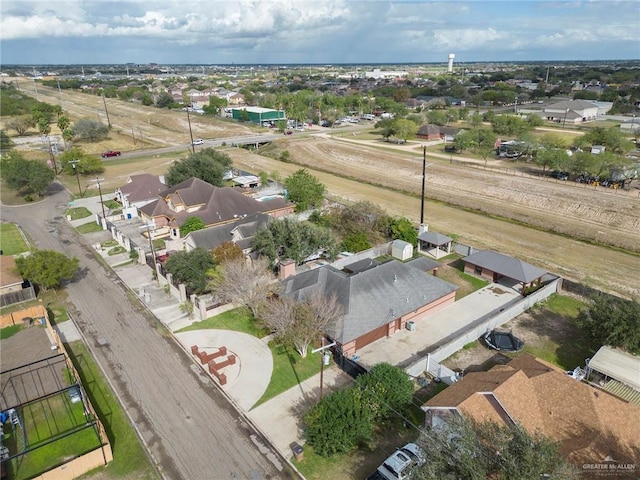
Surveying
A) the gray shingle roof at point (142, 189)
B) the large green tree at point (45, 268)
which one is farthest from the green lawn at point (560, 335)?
the gray shingle roof at point (142, 189)

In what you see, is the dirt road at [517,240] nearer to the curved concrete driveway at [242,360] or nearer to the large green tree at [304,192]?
the large green tree at [304,192]

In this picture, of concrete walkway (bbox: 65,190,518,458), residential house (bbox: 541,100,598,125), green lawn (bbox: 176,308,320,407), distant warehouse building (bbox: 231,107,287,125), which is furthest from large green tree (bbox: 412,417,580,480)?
distant warehouse building (bbox: 231,107,287,125)

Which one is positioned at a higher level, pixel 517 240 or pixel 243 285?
pixel 243 285

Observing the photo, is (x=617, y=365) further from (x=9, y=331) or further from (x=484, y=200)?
(x=9, y=331)

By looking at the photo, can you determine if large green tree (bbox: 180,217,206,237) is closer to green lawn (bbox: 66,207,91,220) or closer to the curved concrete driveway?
the curved concrete driveway

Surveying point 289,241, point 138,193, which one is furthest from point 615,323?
point 138,193

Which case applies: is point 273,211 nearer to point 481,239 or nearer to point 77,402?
point 481,239

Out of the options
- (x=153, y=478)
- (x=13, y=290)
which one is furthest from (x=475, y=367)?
(x=13, y=290)
